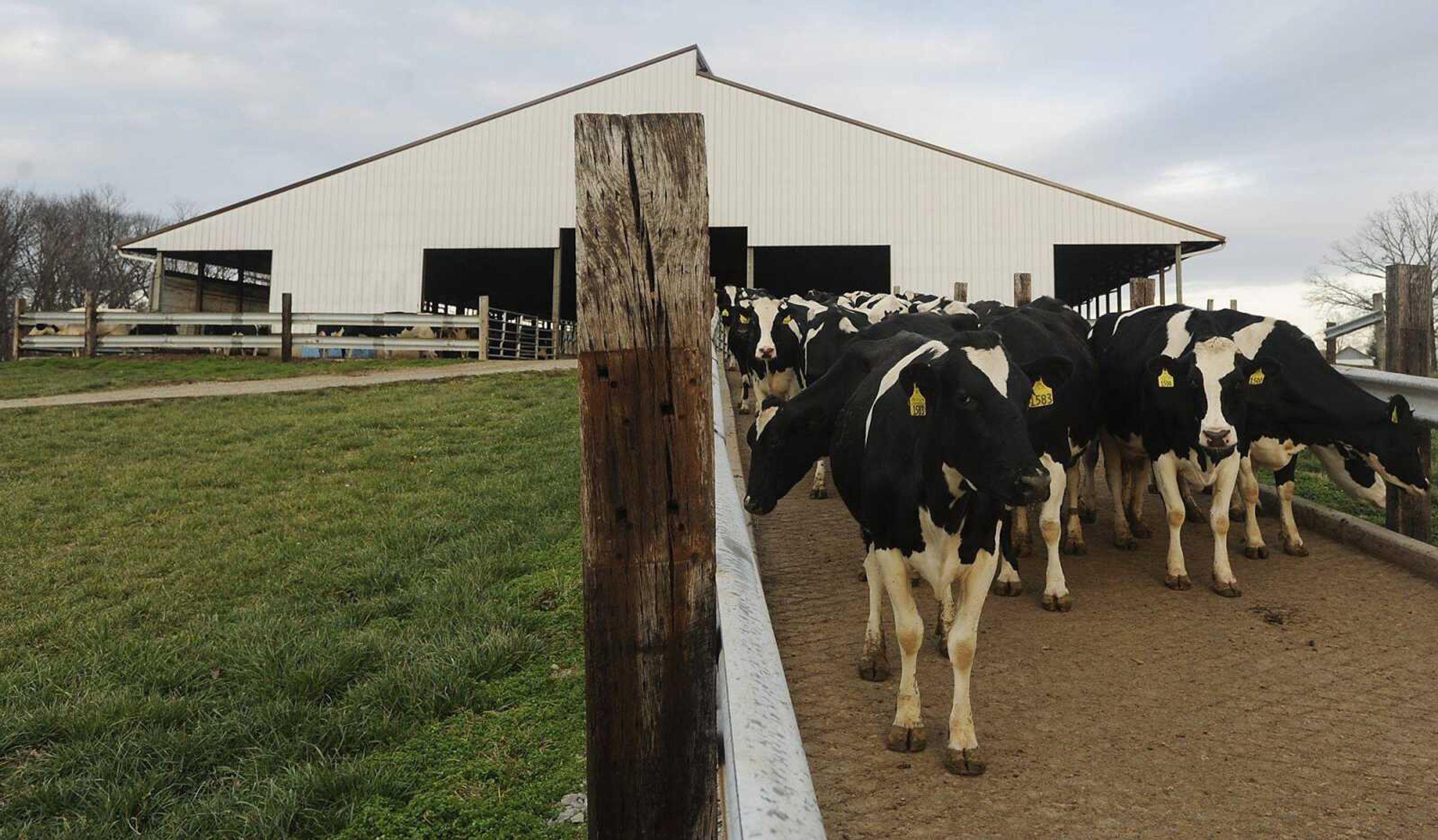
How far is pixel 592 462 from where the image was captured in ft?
5.77

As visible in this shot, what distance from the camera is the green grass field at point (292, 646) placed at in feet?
10.3

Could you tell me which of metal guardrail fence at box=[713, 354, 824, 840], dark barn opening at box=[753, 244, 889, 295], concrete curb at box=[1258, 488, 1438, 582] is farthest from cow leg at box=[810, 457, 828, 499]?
dark barn opening at box=[753, 244, 889, 295]

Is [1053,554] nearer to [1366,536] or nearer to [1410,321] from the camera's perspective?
[1366,536]

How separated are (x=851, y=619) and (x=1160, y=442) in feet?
8.51

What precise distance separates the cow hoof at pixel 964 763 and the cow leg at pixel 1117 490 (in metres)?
3.53

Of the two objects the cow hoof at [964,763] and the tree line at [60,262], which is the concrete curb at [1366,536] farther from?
the tree line at [60,262]

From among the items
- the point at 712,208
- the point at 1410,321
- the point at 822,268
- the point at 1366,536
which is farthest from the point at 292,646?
the point at 822,268

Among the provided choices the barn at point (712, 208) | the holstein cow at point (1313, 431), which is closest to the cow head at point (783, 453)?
the holstein cow at point (1313, 431)

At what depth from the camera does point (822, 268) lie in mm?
29484

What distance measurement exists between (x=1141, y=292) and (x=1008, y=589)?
7747mm

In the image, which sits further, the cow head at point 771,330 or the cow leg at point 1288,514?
the cow head at point 771,330

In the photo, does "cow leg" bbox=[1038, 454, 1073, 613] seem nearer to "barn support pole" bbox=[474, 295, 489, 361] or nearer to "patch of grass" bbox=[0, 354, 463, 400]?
"patch of grass" bbox=[0, 354, 463, 400]

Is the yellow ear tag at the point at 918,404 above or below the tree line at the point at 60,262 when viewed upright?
below

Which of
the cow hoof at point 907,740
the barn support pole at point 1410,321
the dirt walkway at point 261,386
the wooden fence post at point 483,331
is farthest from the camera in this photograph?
the wooden fence post at point 483,331
